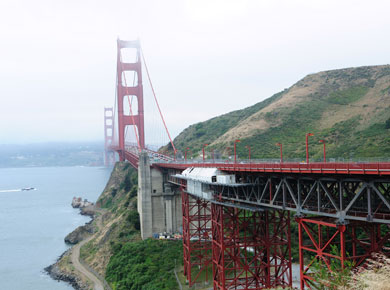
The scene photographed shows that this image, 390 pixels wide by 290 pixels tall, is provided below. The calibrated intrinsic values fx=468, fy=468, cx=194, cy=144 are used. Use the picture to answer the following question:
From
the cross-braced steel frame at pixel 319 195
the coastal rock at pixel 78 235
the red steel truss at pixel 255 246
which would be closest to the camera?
the cross-braced steel frame at pixel 319 195

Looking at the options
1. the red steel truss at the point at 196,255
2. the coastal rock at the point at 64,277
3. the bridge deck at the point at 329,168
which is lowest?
the coastal rock at the point at 64,277

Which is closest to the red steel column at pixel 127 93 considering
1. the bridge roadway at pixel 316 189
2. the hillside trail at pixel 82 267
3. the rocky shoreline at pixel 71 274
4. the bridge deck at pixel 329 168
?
the rocky shoreline at pixel 71 274

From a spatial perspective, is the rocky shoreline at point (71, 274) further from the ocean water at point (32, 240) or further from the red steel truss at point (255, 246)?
the red steel truss at point (255, 246)

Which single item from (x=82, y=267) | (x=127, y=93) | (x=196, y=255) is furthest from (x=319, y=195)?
(x=127, y=93)

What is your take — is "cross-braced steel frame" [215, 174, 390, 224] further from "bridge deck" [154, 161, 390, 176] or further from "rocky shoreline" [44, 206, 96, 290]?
"rocky shoreline" [44, 206, 96, 290]

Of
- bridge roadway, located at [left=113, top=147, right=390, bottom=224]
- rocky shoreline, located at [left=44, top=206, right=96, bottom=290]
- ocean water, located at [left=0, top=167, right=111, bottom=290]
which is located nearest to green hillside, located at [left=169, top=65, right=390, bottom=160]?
rocky shoreline, located at [left=44, top=206, right=96, bottom=290]

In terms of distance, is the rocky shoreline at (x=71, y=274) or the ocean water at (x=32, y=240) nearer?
the rocky shoreline at (x=71, y=274)

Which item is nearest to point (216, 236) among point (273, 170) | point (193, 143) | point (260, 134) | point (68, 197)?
point (273, 170)

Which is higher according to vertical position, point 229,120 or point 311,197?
point 229,120

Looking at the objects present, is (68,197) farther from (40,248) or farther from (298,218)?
(298,218)
